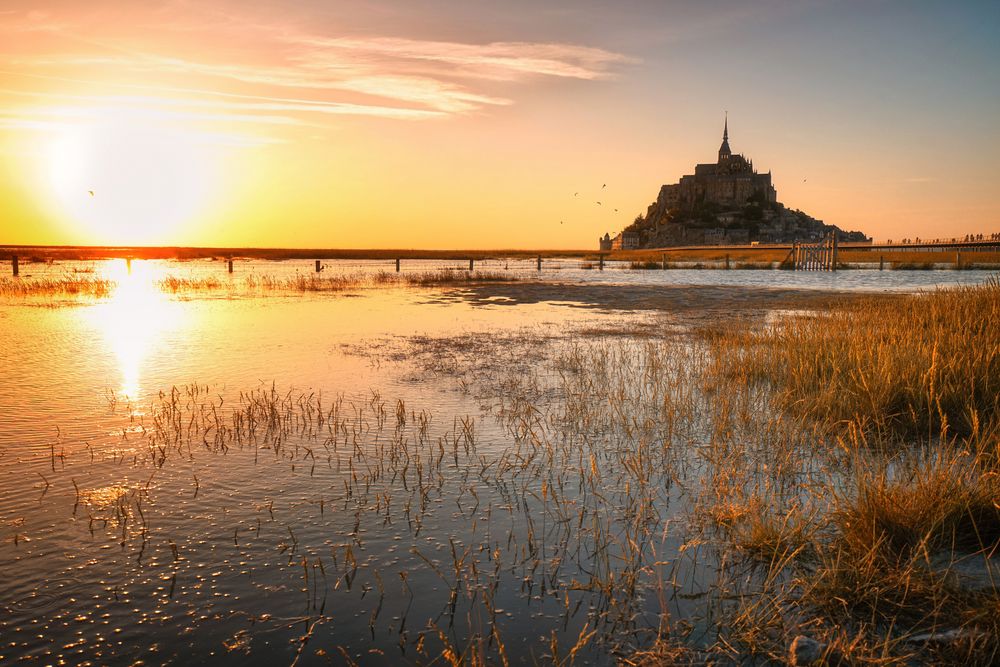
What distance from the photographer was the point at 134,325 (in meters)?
20.6

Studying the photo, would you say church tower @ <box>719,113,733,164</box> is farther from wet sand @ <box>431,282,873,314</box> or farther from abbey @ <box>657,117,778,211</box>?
wet sand @ <box>431,282,873,314</box>

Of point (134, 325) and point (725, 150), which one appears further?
point (725, 150)

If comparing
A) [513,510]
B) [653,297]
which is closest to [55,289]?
[653,297]

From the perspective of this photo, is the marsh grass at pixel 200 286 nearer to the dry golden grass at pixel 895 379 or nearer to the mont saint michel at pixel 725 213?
the dry golden grass at pixel 895 379

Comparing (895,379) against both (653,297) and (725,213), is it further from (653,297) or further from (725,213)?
(725,213)

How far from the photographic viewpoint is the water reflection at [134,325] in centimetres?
1284

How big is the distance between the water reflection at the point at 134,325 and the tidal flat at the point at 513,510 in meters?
0.51

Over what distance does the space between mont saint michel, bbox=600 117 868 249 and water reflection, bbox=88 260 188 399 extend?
157306 mm

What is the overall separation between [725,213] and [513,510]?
186633mm

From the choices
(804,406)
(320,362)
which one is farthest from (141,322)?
(804,406)

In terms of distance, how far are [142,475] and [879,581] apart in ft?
22.9

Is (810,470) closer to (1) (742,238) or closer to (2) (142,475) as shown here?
(2) (142,475)

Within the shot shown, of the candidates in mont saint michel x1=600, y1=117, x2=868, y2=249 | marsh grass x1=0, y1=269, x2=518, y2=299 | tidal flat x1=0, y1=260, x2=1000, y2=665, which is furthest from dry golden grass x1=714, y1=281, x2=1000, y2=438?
mont saint michel x1=600, y1=117, x2=868, y2=249

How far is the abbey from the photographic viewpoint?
17925 cm
